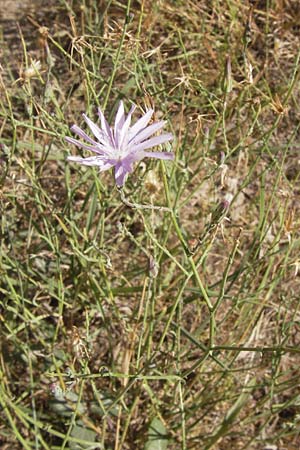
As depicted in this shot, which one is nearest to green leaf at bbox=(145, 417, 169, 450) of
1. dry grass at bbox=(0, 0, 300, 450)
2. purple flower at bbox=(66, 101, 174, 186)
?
dry grass at bbox=(0, 0, 300, 450)

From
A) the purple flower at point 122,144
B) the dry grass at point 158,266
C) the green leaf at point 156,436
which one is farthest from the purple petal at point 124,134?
the green leaf at point 156,436

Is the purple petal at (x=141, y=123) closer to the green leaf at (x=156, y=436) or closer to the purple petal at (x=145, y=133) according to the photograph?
the purple petal at (x=145, y=133)

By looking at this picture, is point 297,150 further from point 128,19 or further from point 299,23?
point 128,19

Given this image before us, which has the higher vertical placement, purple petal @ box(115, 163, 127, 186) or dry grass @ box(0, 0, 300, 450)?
purple petal @ box(115, 163, 127, 186)

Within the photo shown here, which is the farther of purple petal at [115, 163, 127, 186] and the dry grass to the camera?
the dry grass

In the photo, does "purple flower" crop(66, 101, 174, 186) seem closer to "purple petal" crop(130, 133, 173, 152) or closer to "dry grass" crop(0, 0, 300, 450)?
"purple petal" crop(130, 133, 173, 152)

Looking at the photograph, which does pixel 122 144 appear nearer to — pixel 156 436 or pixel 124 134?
pixel 124 134

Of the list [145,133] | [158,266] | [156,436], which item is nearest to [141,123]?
[145,133]

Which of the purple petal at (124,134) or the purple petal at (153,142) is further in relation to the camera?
the purple petal at (124,134)
